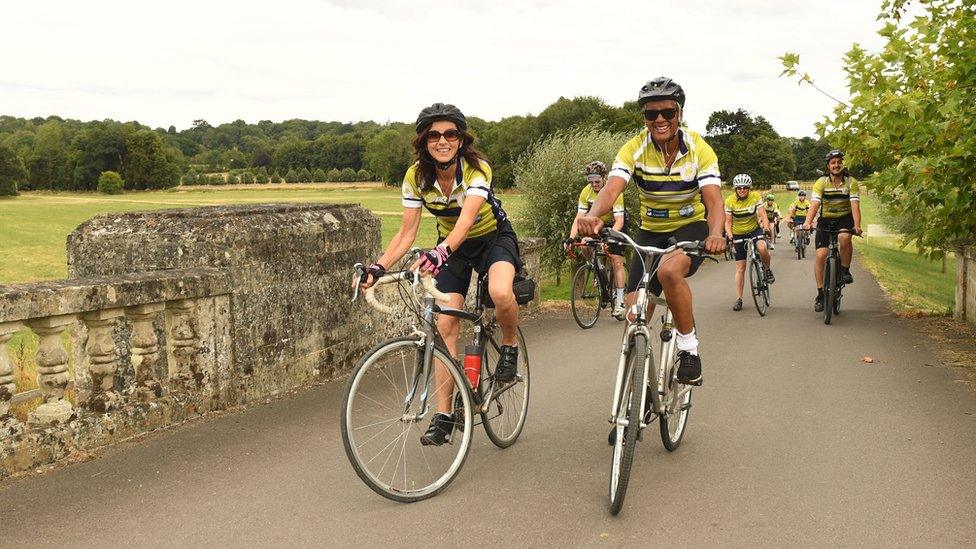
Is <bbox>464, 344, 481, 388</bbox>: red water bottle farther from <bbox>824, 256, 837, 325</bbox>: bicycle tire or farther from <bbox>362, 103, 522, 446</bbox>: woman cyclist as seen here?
<bbox>824, 256, 837, 325</bbox>: bicycle tire

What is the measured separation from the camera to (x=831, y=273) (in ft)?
41.5

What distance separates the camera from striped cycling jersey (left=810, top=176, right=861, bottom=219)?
12.8 metres

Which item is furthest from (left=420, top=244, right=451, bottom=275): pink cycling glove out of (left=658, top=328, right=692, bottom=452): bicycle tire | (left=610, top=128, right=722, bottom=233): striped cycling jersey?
(left=658, top=328, right=692, bottom=452): bicycle tire

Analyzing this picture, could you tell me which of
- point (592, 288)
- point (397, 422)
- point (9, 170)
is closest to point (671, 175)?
point (397, 422)

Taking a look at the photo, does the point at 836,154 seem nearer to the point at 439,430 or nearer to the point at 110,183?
the point at 439,430

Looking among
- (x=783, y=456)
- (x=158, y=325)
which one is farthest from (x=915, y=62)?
(x=158, y=325)

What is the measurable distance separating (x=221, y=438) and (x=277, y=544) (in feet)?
6.73

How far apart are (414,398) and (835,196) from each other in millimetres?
9538

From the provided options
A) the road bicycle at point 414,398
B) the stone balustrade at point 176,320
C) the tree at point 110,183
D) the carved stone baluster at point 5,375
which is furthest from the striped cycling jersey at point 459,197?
the tree at point 110,183

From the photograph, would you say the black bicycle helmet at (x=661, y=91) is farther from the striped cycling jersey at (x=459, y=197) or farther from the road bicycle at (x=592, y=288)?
the road bicycle at (x=592, y=288)

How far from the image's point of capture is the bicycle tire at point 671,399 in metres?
5.59

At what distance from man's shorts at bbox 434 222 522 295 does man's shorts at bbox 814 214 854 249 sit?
8345mm

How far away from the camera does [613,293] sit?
41.7 feet

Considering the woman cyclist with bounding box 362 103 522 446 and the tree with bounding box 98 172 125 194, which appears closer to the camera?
the woman cyclist with bounding box 362 103 522 446
